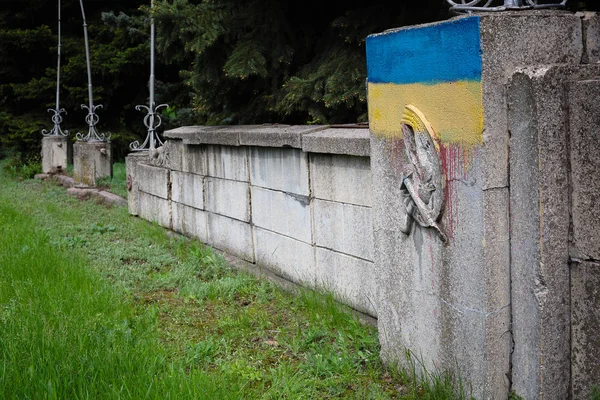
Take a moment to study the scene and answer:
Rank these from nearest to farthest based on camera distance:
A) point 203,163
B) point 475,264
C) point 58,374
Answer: point 475,264
point 58,374
point 203,163

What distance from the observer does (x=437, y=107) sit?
357 cm

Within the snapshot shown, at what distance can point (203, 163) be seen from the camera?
785 centimetres

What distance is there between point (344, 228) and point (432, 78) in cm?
186

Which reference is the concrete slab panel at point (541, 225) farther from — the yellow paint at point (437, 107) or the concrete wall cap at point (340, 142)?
the concrete wall cap at point (340, 142)

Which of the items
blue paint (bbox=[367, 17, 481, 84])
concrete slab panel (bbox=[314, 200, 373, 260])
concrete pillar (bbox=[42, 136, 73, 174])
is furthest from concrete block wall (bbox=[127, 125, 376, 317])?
A: concrete pillar (bbox=[42, 136, 73, 174])

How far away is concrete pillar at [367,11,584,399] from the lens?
3297 mm

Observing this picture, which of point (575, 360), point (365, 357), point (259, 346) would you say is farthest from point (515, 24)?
point (259, 346)

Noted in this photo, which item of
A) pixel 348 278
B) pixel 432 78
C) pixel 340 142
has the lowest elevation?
pixel 348 278

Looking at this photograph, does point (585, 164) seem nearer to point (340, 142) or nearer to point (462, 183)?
point (462, 183)

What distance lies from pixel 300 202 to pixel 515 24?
2.87 m

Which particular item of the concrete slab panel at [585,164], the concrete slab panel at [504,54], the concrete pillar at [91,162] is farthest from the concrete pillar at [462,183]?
the concrete pillar at [91,162]

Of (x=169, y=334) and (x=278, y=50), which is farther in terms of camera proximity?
(x=278, y=50)

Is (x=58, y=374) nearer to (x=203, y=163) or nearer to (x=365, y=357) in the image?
(x=365, y=357)

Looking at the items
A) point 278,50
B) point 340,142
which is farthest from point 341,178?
point 278,50
